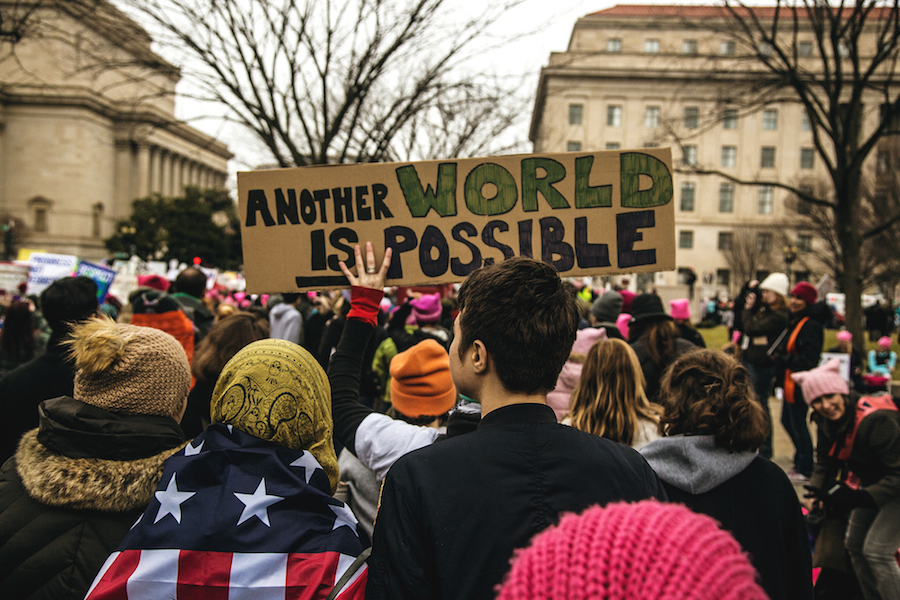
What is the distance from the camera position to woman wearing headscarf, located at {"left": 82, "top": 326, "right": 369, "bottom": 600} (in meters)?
1.50

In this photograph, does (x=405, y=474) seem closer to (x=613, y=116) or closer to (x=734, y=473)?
(x=734, y=473)

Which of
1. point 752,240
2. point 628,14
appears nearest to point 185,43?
point 752,240

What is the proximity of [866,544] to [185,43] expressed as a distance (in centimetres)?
936

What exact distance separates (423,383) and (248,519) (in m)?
1.40

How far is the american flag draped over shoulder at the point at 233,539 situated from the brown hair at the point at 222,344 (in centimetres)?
194

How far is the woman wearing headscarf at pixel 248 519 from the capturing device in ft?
4.94

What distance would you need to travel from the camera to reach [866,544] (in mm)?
3309

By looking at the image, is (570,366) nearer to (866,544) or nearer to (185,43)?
(866,544)

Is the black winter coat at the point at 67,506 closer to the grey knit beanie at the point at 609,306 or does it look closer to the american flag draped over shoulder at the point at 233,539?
the american flag draped over shoulder at the point at 233,539

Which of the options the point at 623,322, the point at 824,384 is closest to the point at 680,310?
the point at 623,322

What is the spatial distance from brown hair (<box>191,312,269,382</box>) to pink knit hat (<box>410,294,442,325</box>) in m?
2.27

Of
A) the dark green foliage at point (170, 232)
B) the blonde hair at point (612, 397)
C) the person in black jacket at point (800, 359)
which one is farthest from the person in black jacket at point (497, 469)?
the dark green foliage at point (170, 232)

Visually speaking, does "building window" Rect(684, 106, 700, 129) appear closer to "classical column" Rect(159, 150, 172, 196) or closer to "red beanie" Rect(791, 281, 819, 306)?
"red beanie" Rect(791, 281, 819, 306)

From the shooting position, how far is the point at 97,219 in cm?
6294
